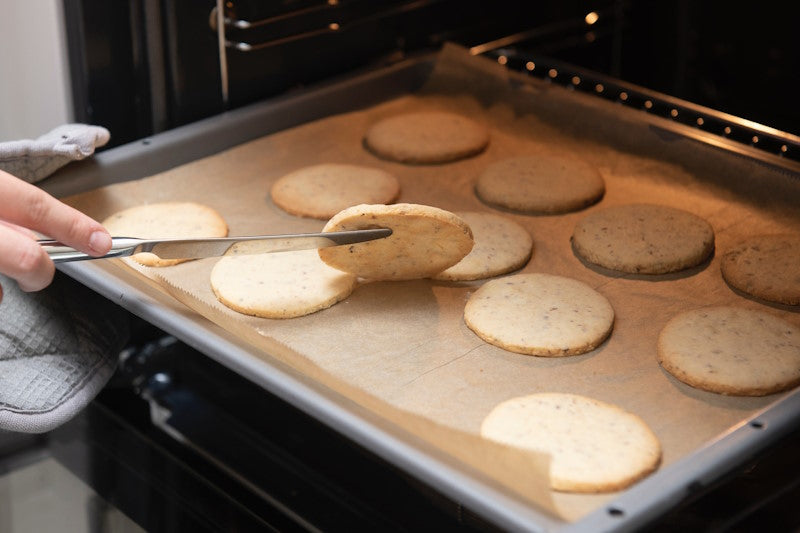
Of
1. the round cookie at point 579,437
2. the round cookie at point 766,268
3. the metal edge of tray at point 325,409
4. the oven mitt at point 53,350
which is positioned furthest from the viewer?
the round cookie at point 766,268

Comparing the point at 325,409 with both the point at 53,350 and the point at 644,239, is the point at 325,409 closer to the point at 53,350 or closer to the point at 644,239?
the point at 53,350

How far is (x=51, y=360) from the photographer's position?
1354 millimetres

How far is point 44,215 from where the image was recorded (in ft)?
3.85

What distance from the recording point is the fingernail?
46.8 inches

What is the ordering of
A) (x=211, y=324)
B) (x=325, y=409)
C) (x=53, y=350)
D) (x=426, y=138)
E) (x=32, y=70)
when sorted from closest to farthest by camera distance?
(x=325, y=409) → (x=211, y=324) → (x=53, y=350) → (x=32, y=70) → (x=426, y=138)

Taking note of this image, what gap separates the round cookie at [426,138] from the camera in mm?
1743

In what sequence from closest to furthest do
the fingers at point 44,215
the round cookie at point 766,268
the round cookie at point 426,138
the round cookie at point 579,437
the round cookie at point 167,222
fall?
the round cookie at point 579,437
the fingers at point 44,215
the round cookie at point 766,268
the round cookie at point 167,222
the round cookie at point 426,138

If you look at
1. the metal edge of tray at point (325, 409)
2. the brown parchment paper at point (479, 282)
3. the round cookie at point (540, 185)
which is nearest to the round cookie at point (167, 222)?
the brown parchment paper at point (479, 282)

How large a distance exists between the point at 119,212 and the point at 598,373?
72 centimetres

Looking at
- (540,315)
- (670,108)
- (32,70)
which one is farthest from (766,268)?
(32,70)

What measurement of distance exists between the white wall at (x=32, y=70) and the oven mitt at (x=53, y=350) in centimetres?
34

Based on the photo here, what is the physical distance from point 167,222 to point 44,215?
1.18 feet

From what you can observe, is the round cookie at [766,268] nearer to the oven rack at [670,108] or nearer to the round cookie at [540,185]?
the oven rack at [670,108]

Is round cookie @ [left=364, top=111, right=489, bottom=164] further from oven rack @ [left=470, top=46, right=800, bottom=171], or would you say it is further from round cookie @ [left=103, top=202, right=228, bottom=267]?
round cookie @ [left=103, top=202, right=228, bottom=267]
